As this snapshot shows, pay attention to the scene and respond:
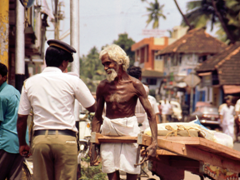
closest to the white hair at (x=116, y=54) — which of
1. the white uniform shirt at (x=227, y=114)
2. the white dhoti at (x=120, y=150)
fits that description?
the white dhoti at (x=120, y=150)

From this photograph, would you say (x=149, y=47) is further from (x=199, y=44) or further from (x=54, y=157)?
(x=54, y=157)

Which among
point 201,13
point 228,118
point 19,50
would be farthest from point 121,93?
point 201,13

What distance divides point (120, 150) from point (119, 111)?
0.43 metres

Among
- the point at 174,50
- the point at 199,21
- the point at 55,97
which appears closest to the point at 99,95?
the point at 55,97

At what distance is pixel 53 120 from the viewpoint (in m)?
3.84

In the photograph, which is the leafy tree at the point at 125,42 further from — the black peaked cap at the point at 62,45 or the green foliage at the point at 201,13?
the black peaked cap at the point at 62,45

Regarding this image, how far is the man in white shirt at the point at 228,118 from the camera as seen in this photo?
55.3 ft

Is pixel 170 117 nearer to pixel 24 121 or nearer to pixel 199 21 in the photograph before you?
pixel 199 21

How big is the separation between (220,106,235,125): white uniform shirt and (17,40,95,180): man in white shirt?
44.9 feet

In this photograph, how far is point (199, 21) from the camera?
41125mm

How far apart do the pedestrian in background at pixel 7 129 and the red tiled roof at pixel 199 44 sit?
4197 centimetres

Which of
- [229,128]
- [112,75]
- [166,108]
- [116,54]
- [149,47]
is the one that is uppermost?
[149,47]

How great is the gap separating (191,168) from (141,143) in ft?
3.84

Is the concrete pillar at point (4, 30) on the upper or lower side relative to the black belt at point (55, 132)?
upper
